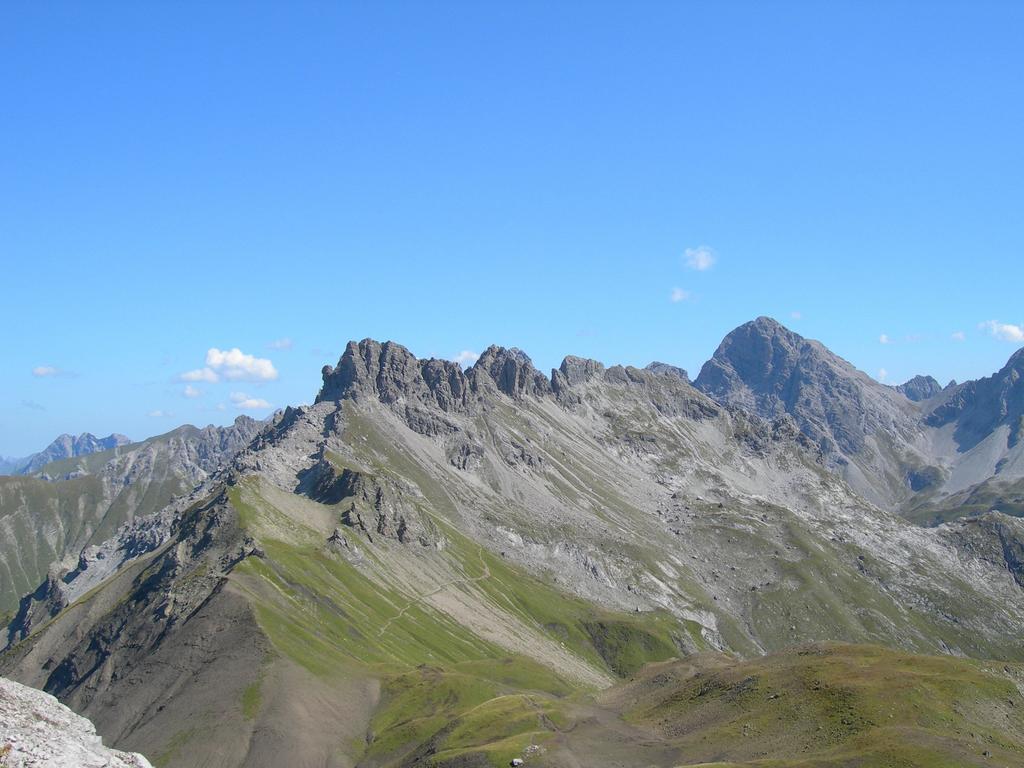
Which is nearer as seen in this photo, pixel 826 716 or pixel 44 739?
pixel 44 739

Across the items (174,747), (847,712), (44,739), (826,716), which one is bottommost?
(174,747)

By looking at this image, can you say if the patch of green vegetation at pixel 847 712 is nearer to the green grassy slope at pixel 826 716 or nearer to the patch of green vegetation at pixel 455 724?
the green grassy slope at pixel 826 716

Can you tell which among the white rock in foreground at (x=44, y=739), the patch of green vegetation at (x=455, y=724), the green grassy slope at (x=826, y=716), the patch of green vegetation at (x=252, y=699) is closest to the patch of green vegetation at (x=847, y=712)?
the green grassy slope at (x=826, y=716)

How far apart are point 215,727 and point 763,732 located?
109m

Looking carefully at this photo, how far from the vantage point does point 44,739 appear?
61.2 meters

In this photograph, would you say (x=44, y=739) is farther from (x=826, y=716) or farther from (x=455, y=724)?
(x=455, y=724)

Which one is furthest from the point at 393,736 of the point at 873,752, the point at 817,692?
the point at 873,752

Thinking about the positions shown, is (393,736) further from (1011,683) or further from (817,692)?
A: (1011,683)

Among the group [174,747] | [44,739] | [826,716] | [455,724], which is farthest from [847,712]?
[174,747]

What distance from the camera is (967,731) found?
11731 cm

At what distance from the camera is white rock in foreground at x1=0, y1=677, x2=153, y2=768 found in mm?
57469

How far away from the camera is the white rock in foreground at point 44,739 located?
57469mm

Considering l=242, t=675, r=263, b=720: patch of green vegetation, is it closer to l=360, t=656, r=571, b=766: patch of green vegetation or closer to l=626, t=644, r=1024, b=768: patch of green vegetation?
l=360, t=656, r=571, b=766: patch of green vegetation

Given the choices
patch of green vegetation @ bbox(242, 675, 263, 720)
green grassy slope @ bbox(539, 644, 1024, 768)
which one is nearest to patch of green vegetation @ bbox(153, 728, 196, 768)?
patch of green vegetation @ bbox(242, 675, 263, 720)
